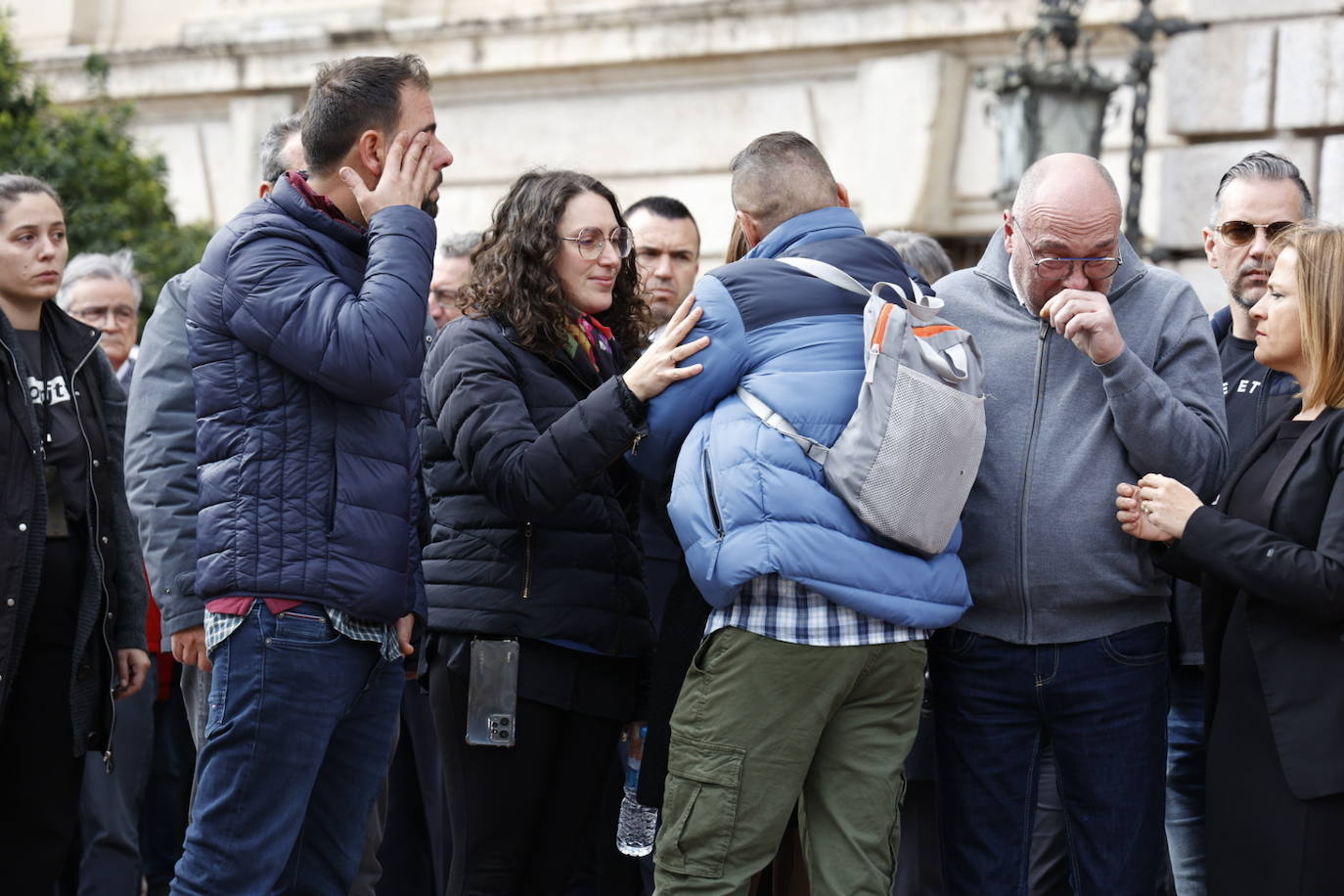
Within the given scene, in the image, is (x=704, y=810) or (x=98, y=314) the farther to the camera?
(x=98, y=314)

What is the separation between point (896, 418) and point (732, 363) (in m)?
0.37

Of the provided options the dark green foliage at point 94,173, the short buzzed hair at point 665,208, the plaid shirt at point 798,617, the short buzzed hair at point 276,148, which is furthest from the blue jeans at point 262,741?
the dark green foliage at point 94,173

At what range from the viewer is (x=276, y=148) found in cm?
491

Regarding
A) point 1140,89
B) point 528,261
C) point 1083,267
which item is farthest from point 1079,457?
point 1140,89

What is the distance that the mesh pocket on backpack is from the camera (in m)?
3.49

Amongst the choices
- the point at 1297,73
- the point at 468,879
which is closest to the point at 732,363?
the point at 468,879

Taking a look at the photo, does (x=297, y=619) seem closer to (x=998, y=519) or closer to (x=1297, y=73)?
(x=998, y=519)

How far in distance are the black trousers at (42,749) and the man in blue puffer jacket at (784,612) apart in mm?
1702

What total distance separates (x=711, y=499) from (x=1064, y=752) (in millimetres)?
1032

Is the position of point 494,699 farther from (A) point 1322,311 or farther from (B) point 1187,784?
(A) point 1322,311

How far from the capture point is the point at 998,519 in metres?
3.85

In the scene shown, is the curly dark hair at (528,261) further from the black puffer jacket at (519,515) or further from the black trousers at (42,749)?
the black trousers at (42,749)

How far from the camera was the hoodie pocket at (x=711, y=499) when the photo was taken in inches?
140

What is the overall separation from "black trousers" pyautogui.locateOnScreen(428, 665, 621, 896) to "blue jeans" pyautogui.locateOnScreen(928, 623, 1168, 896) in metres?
0.86
